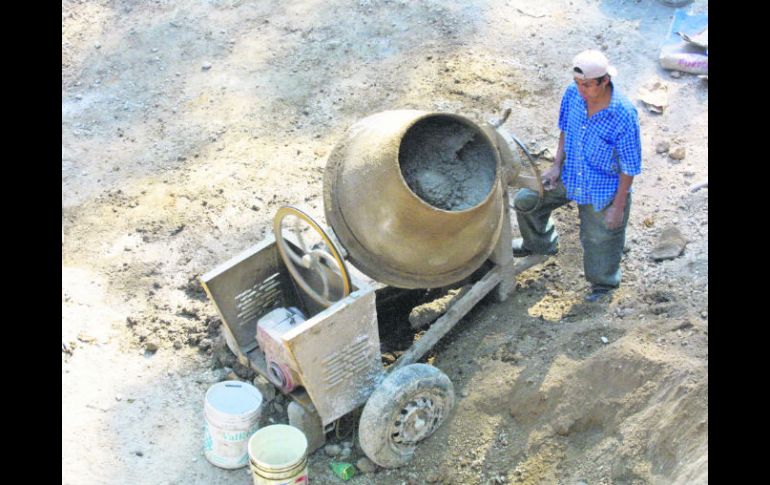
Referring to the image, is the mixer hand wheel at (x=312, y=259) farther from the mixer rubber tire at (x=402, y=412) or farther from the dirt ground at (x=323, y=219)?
the dirt ground at (x=323, y=219)

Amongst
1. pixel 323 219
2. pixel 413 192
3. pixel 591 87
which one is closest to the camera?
pixel 413 192

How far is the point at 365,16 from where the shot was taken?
8461 mm

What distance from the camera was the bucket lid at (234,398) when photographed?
15.1 feet

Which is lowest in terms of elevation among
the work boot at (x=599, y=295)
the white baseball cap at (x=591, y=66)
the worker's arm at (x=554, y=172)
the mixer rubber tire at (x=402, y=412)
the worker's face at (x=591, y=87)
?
the work boot at (x=599, y=295)

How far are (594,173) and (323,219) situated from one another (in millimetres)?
2101

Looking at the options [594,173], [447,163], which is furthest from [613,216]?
[447,163]

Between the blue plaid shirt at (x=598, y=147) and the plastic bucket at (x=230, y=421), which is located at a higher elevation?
the blue plaid shirt at (x=598, y=147)

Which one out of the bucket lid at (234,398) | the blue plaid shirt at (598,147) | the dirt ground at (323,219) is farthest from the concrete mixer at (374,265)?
the blue plaid shirt at (598,147)

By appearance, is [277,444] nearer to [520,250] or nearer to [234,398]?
[234,398]

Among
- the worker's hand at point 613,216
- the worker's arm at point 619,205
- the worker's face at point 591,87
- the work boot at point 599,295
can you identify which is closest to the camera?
the worker's face at point 591,87

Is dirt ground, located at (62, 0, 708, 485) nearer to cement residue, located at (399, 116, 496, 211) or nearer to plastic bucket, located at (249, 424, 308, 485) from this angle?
plastic bucket, located at (249, 424, 308, 485)

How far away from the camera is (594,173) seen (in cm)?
515

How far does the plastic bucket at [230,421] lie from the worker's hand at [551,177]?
208 centimetres

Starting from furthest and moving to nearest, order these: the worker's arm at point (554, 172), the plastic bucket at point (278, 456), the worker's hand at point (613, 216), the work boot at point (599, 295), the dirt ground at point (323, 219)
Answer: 1. the work boot at point (599, 295)
2. the worker's arm at point (554, 172)
3. the worker's hand at point (613, 216)
4. the dirt ground at point (323, 219)
5. the plastic bucket at point (278, 456)
